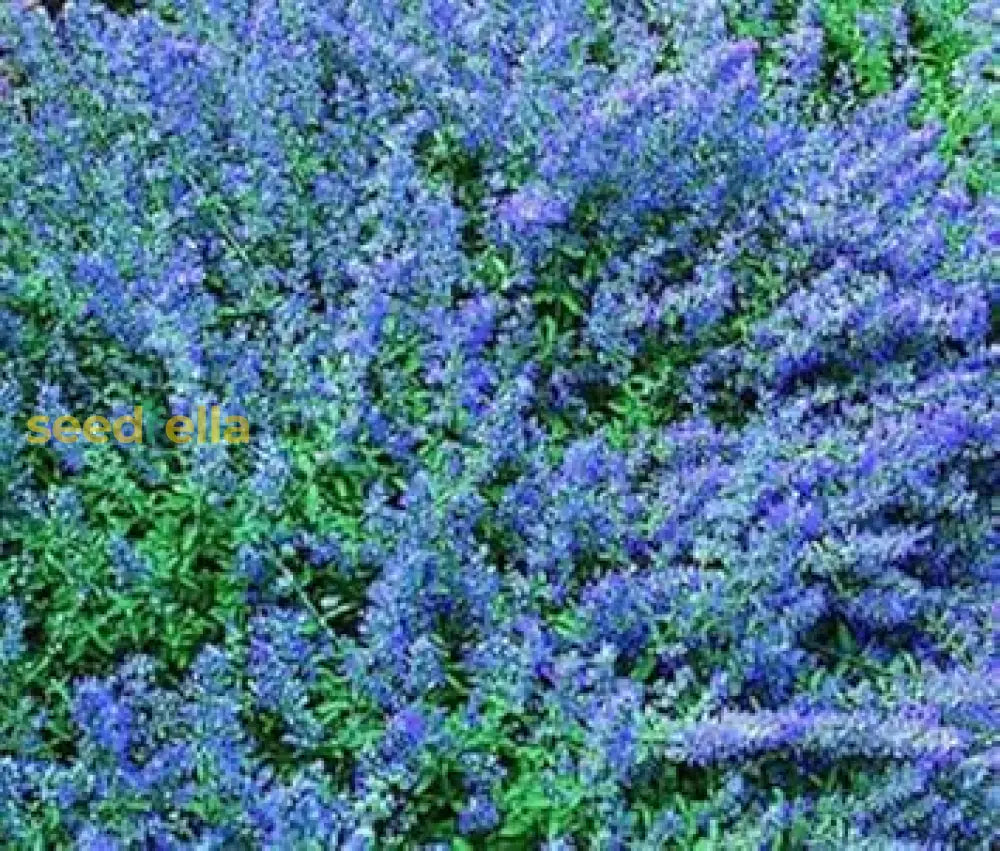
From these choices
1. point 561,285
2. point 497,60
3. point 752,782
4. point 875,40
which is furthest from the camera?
point 875,40

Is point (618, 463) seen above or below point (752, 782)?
above

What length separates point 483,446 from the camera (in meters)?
2.77


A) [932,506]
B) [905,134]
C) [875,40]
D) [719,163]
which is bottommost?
[932,506]

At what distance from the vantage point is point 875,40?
377 centimetres

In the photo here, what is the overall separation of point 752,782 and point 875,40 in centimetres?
170

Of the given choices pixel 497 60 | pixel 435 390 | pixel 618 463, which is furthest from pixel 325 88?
pixel 618 463

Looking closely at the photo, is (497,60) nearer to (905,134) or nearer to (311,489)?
(905,134)

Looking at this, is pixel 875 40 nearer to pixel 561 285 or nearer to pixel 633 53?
pixel 633 53

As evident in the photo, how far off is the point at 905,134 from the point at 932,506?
800mm

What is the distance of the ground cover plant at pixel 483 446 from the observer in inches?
98.8

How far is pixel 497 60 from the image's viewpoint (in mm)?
3307

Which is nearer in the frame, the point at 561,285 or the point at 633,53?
the point at 561,285

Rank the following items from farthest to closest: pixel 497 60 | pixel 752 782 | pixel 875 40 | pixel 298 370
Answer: pixel 875 40, pixel 497 60, pixel 298 370, pixel 752 782

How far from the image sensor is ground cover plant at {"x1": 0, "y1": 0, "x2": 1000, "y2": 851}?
2510 mm
